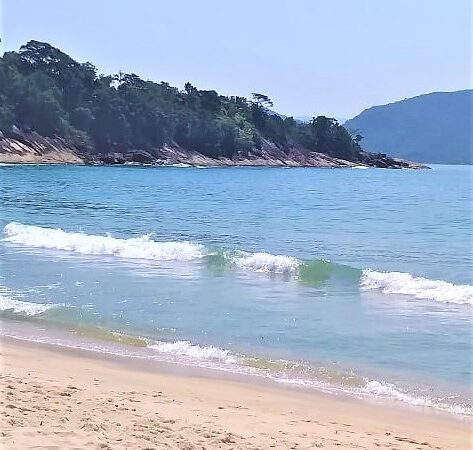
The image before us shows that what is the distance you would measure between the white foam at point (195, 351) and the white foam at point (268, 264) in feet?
23.5

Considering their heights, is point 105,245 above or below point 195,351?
above

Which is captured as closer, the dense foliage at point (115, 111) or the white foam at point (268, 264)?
the white foam at point (268, 264)

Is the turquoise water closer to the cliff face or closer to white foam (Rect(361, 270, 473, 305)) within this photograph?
white foam (Rect(361, 270, 473, 305))

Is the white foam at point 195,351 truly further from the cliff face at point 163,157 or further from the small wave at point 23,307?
the cliff face at point 163,157

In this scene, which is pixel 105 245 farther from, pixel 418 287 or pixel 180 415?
pixel 180 415

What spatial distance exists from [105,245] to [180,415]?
14.3 m

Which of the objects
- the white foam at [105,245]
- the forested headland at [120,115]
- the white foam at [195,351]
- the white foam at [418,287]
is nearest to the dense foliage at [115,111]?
the forested headland at [120,115]

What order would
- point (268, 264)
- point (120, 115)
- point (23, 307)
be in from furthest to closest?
point (120, 115), point (268, 264), point (23, 307)

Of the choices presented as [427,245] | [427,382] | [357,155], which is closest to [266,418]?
[427,382]

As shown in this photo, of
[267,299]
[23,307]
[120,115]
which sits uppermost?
[120,115]

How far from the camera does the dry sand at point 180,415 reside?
5.82 m

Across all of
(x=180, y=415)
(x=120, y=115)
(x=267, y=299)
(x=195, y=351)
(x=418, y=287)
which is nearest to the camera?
(x=180, y=415)

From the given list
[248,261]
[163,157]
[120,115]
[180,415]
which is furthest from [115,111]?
[180,415]

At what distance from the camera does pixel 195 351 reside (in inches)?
375
